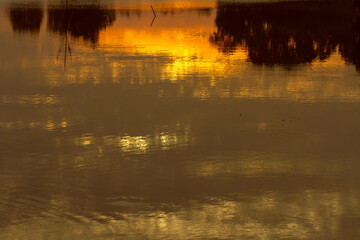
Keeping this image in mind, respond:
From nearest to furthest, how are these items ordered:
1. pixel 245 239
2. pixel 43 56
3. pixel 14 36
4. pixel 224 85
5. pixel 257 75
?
pixel 245 239 < pixel 224 85 < pixel 257 75 < pixel 43 56 < pixel 14 36

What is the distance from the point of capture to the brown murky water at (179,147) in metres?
11.9

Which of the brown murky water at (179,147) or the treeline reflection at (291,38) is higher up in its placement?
the brown murky water at (179,147)

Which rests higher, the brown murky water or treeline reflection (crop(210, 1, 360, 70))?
the brown murky water

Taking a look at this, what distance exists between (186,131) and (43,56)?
18.7 metres

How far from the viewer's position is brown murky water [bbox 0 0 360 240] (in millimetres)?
11930

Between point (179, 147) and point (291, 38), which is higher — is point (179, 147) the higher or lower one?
the higher one

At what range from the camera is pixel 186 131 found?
60.6 ft

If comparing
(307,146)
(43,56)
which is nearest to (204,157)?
(307,146)

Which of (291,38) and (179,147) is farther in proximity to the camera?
(291,38)

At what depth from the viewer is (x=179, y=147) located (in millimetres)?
16922

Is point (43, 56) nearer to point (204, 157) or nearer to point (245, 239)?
point (204, 157)

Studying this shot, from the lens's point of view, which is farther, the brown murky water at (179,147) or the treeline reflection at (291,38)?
the treeline reflection at (291,38)

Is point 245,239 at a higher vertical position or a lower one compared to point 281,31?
higher

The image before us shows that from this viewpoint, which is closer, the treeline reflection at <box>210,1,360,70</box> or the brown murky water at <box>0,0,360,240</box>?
the brown murky water at <box>0,0,360,240</box>
